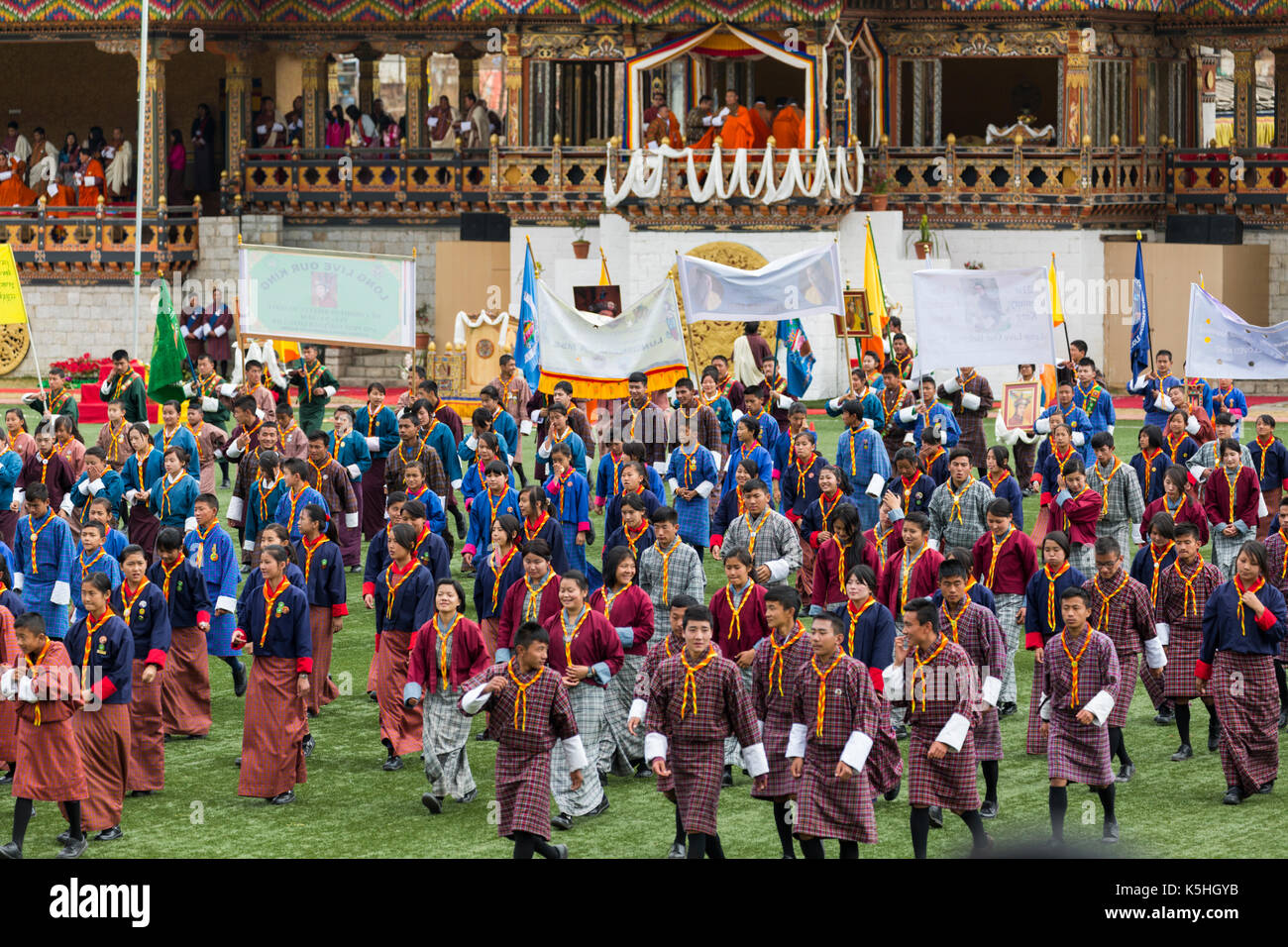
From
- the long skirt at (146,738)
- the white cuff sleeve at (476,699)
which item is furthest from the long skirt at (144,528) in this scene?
the white cuff sleeve at (476,699)

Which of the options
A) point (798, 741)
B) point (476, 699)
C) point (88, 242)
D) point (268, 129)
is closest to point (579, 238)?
point (268, 129)

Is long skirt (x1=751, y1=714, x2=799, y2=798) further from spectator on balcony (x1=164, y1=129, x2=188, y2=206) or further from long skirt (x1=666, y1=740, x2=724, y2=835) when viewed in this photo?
spectator on balcony (x1=164, y1=129, x2=188, y2=206)

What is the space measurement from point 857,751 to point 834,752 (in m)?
0.19

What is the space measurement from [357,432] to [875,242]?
15.1 meters

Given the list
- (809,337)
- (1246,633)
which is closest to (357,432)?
(1246,633)

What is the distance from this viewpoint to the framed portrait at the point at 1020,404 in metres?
20.8

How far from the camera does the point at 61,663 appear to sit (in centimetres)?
1102

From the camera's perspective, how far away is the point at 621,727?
491 inches

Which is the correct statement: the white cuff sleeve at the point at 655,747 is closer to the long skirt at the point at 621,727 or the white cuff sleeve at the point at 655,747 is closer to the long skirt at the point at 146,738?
the long skirt at the point at 621,727

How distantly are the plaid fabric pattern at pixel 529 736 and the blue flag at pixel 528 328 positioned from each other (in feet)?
35.7

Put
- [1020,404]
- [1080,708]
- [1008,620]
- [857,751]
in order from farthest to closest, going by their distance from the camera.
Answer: [1020,404], [1008,620], [1080,708], [857,751]

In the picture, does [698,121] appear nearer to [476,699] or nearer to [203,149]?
[203,149]

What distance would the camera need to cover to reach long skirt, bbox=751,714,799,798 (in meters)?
10.3

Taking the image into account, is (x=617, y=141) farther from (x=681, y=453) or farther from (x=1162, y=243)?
(x=681, y=453)
